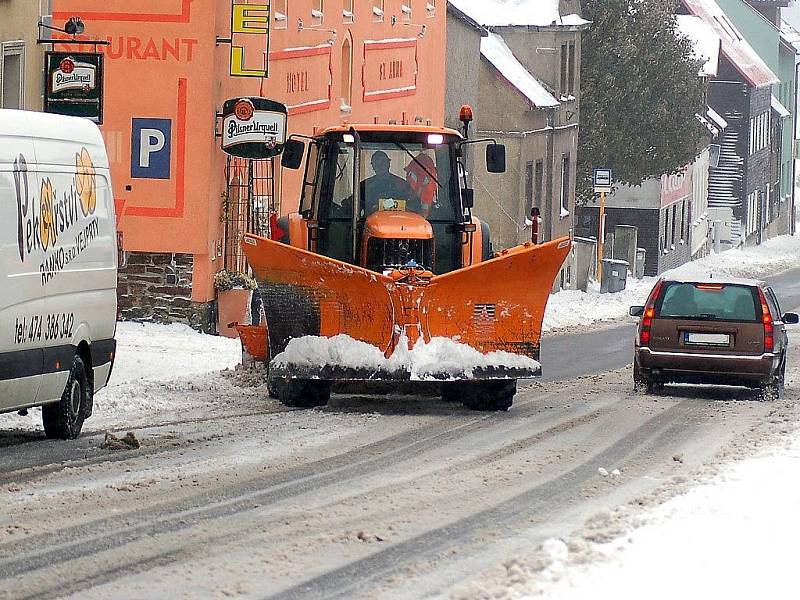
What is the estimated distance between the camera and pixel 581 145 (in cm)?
5175

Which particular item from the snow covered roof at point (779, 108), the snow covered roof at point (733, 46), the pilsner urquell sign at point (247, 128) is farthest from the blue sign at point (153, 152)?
the snow covered roof at point (779, 108)

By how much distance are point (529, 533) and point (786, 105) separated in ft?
294

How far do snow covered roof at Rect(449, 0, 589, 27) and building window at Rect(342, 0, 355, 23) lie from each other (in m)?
12.5

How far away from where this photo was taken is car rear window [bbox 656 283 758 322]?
1911cm

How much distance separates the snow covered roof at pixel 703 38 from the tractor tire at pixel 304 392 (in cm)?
5338

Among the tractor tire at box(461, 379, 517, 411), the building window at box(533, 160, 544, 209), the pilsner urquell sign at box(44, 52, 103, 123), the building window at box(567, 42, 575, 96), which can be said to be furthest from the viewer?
the building window at box(567, 42, 575, 96)

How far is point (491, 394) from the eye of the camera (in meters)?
16.0

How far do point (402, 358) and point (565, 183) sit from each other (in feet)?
115

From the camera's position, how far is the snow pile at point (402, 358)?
15070 mm

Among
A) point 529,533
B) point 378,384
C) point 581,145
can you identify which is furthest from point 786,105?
point 529,533

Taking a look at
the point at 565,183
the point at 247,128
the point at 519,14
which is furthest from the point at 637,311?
the point at 565,183

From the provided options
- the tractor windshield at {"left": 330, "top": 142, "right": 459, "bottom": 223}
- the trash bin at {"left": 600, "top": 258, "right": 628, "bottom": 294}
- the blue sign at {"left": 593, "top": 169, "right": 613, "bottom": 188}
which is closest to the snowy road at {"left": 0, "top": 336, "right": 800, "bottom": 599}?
the tractor windshield at {"left": 330, "top": 142, "right": 459, "bottom": 223}

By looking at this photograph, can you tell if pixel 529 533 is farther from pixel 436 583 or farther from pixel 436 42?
pixel 436 42

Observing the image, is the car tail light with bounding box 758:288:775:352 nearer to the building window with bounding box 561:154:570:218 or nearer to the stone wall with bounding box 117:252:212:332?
the stone wall with bounding box 117:252:212:332
